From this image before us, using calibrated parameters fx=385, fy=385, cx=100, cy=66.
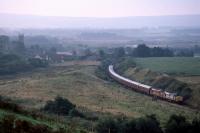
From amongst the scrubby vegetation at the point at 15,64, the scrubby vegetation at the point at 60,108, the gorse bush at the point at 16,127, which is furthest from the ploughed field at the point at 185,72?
the gorse bush at the point at 16,127

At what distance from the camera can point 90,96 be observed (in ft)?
144

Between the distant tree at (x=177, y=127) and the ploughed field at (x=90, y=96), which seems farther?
the ploughed field at (x=90, y=96)

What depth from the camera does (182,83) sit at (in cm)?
4822

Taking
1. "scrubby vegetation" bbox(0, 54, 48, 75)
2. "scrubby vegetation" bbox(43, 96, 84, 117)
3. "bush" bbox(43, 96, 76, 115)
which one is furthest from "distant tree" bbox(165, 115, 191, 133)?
"scrubby vegetation" bbox(0, 54, 48, 75)

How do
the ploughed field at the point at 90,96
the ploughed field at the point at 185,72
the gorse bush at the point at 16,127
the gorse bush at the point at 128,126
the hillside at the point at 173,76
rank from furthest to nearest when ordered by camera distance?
the hillside at the point at 173,76 < the ploughed field at the point at 185,72 < the ploughed field at the point at 90,96 < the gorse bush at the point at 128,126 < the gorse bush at the point at 16,127

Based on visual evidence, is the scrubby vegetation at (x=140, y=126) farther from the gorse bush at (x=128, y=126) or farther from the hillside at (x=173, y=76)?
the hillside at (x=173, y=76)

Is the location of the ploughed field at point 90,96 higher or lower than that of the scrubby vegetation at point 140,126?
lower

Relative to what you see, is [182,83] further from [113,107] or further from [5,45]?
[5,45]

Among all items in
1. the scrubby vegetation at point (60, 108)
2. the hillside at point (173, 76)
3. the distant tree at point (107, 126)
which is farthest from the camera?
the hillside at point (173, 76)

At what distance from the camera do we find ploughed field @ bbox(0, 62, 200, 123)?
116ft

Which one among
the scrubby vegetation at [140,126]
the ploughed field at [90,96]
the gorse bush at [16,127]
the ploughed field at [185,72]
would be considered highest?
the gorse bush at [16,127]

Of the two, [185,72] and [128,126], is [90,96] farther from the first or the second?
[185,72]

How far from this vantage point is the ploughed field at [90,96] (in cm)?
3541

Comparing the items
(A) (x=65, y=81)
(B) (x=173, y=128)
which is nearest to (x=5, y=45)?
(A) (x=65, y=81)
